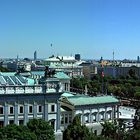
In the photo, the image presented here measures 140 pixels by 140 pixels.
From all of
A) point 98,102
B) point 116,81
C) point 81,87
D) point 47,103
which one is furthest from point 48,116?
point 116,81

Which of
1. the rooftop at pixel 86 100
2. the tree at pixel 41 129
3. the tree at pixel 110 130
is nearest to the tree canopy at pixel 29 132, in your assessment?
the tree at pixel 41 129

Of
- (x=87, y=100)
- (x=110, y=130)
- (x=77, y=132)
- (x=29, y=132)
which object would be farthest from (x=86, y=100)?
(x=29, y=132)

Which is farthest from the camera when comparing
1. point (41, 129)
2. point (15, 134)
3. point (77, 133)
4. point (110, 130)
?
point (110, 130)

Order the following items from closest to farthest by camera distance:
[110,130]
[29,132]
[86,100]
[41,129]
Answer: [29,132] < [41,129] < [110,130] < [86,100]

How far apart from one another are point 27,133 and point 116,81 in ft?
378

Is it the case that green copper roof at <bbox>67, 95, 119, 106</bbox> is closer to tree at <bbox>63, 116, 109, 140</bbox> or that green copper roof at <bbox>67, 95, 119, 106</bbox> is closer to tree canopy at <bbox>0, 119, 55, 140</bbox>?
tree at <bbox>63, 116, 109, 140</bbox>

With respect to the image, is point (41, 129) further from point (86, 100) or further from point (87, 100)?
point (87, 100)

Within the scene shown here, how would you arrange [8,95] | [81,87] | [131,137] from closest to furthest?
[131,137] → [8,95] → [81,87]

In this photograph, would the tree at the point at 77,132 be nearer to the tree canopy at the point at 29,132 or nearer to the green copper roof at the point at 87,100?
the tree canopy at the point at 29,132

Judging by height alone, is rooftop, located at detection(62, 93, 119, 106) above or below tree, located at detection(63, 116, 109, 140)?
above

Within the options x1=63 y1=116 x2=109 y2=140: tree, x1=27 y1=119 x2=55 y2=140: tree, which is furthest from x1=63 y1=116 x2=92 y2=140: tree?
x1=27 y1=119 x2=55 y2=140: tree

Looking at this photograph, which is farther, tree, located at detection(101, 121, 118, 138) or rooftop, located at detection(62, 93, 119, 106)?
rooftop, located at detection(62, 93, 119, 106)

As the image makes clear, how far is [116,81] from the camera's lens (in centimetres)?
16200

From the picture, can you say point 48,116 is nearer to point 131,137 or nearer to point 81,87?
point 131,137
